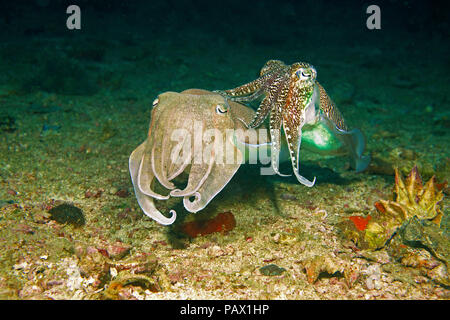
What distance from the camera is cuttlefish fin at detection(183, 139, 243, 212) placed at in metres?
2.56

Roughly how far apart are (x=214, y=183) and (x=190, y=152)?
0.37 meters

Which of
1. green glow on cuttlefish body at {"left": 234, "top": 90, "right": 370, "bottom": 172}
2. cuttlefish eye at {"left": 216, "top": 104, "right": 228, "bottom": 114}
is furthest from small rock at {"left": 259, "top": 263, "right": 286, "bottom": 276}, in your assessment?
Answer: cuttlefish eye at {"left": 216, "top": 104, "right": 228, "bottom": 114}

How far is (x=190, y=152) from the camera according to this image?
275 cm

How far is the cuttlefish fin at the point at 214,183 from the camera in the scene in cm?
256

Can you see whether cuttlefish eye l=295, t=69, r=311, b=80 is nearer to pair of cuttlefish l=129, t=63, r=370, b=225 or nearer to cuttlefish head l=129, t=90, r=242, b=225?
pair of cuttlefish l=129, t=63, r=370, b=225

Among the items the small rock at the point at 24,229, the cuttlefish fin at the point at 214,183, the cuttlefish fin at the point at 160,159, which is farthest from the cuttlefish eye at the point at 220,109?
the small rock at the point at 24,229

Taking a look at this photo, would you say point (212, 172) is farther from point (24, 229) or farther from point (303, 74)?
point (24, 229)

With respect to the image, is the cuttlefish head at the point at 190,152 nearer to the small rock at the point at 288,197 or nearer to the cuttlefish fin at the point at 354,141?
the cuttlefish fin at the point at 354,141

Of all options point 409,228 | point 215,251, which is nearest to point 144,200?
point 215,251

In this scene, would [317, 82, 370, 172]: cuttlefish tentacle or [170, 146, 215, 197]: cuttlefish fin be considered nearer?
[170, 146, 215, 197]: cuttlefish fin

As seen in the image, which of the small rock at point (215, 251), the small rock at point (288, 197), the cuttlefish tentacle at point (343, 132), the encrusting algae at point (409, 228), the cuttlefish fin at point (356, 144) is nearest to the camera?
the encrusting algae at point (409, 228)

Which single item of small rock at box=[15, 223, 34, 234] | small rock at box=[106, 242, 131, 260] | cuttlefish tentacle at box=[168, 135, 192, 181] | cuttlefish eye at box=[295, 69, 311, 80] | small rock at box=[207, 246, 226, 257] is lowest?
small rock at box=[207, 246, 226, 257]

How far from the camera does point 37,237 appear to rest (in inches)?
115
